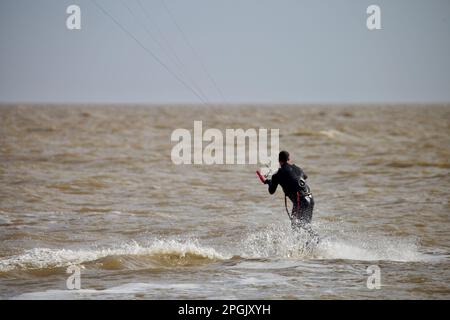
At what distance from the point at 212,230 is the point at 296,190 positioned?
11.5ft

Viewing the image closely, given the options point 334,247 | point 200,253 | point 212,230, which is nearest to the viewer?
point 200,253

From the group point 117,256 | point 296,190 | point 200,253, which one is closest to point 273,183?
point 296,190

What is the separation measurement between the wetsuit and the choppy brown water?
456mm

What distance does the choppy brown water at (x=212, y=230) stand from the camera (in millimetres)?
9453

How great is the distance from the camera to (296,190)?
10.8 meters

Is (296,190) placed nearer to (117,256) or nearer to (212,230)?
(117,256)

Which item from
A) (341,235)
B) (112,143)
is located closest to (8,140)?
(112,143)

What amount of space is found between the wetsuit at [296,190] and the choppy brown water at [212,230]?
1.49 feet

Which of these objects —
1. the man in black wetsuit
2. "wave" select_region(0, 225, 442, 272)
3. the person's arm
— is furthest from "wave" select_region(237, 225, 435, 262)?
the person's arm

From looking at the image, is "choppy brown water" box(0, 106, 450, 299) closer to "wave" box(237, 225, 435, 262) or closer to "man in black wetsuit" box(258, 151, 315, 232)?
"wave" box(237, 225, 435, 262)

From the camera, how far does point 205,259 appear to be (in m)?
11.1

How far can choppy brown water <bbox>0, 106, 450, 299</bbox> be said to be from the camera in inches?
372

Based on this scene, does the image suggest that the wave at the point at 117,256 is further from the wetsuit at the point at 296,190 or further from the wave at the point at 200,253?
the wetsuit at the point at 296,190
